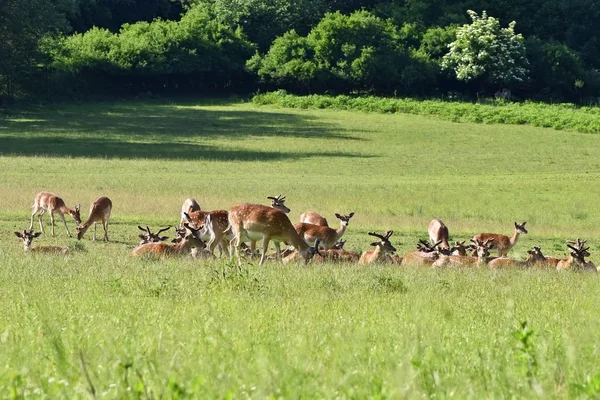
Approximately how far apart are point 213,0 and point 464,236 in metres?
65.9

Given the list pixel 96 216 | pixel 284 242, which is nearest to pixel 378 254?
pixel 284 242

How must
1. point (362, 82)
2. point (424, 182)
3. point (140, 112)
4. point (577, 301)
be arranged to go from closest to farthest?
1. point (577, 301)
2. point (424, 182)
3. point (140, 112)
4. point (362, 82)

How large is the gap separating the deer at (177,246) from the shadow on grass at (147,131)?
25.0 metres

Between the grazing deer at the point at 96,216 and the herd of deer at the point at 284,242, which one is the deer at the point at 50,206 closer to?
the grazing deer at the point at 96,216

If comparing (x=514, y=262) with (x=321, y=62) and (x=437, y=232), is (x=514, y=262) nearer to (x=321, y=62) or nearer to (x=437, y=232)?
(x=437, y=232)

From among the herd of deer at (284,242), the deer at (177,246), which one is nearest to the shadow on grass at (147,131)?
the herd of deer at (284,242)

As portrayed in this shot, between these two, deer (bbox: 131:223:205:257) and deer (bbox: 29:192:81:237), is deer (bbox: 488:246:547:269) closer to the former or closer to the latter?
deer (bbox: 131:223:205:257)

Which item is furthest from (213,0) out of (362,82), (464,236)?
(464,236)

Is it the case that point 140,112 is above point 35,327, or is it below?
below

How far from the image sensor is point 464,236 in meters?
24.9

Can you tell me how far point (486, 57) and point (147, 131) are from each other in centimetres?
2753

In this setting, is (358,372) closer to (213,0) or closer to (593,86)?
(593,86)

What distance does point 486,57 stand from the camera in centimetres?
7269

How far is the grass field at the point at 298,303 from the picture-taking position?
20.9ft
